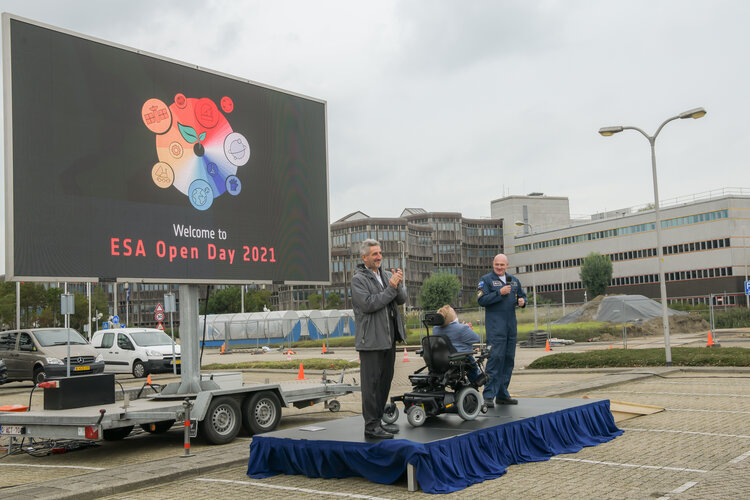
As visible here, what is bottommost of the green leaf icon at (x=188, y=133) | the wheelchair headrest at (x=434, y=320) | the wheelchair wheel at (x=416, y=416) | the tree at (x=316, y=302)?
the wheelchair wheel at (x=416, y=416)

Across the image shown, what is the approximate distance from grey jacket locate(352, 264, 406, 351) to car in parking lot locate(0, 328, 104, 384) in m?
15.7

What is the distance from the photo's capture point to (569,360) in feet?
67.5

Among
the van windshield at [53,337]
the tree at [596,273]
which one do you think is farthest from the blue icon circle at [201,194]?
the tree at [596,273]

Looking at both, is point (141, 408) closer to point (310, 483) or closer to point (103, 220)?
point (103, 220)

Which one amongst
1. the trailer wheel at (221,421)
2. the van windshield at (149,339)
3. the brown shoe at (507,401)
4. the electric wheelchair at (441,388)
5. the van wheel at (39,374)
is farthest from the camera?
the van windshield at (149,339)

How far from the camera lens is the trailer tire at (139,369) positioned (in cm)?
2462

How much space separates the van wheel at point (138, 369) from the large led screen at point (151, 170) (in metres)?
15.5

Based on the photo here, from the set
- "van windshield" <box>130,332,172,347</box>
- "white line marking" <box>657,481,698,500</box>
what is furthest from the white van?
"white line marking" <box>657,481,698,500</box>

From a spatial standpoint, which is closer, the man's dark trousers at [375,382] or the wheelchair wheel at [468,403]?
the man's dark trousers at [375,382]

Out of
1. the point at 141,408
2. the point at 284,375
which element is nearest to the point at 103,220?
the point at 141,408

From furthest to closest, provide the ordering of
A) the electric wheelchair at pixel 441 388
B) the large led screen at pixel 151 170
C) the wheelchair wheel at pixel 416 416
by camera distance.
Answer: the large led screen at pixel 151 170 → the electric wheelchair at pixel 441 388 → the wheelchair wheel at pixel 416 416

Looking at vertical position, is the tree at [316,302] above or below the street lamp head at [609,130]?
below

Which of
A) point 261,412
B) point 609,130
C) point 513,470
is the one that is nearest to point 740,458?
point 513,470

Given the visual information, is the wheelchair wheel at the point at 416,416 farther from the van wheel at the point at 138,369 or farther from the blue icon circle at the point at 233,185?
the van wheel at the point at 138,369
